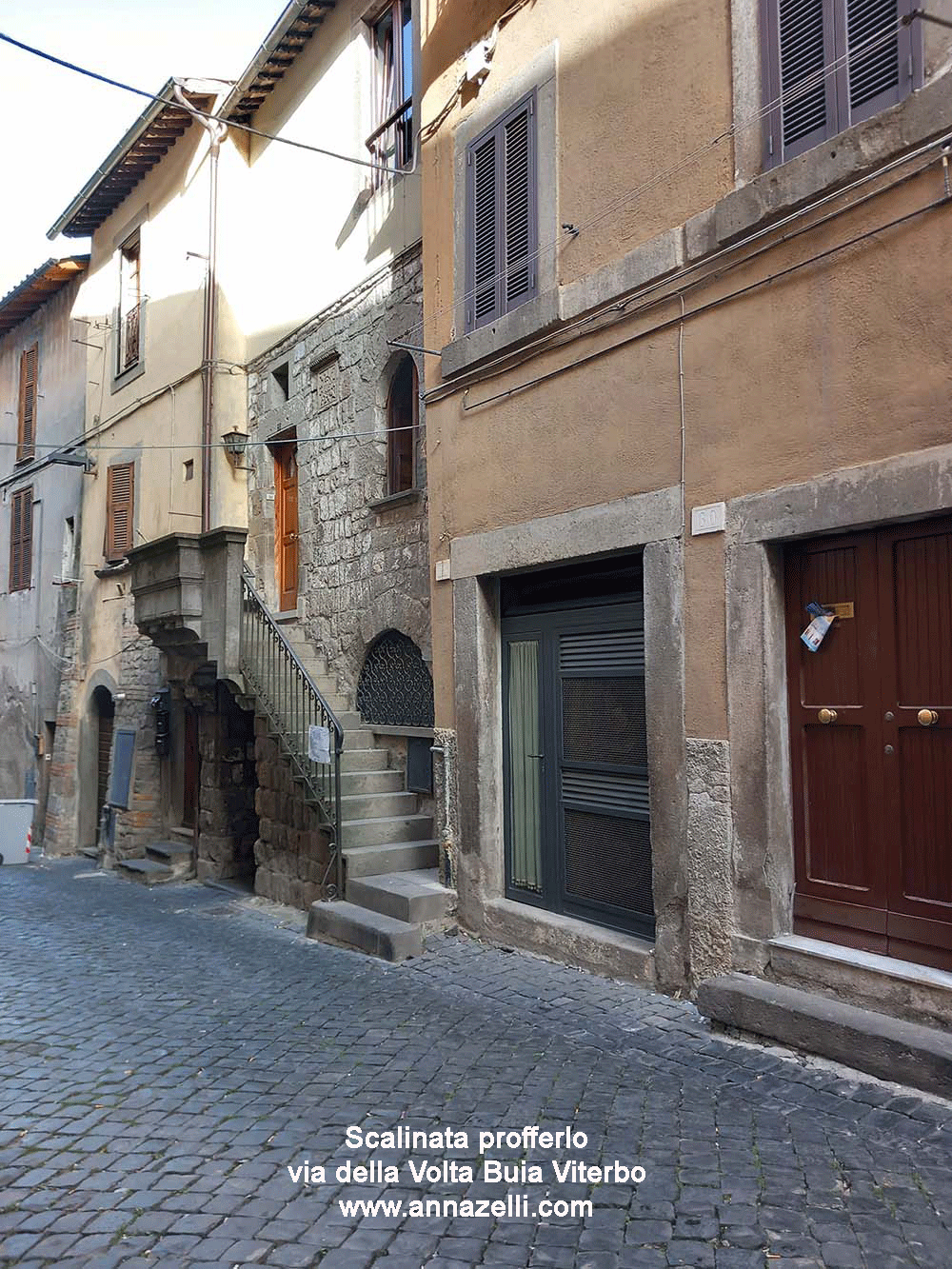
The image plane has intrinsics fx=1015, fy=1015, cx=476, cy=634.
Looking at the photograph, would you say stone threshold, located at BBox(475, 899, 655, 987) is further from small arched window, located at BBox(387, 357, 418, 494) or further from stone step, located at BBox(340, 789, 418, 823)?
small arched window, located at BBox(387, 357, 418, 494)

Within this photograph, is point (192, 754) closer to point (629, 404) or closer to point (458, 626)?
point (458, 626)

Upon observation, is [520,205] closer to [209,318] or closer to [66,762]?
[209,318]

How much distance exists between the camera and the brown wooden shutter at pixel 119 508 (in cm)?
1427

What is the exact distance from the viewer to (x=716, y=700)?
16.5 feet

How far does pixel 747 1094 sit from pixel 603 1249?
130 cm

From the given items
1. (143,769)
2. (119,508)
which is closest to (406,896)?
(143,769)

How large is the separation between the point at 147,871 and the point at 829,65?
10491 millimetres

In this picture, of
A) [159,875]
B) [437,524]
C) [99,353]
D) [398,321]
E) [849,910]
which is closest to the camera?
[849,910]

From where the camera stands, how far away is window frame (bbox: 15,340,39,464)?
17.9 m

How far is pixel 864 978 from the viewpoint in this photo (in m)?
4.27

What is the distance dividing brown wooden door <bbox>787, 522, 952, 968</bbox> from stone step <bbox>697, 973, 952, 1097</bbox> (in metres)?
0.31

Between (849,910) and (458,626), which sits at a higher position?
(458,626)

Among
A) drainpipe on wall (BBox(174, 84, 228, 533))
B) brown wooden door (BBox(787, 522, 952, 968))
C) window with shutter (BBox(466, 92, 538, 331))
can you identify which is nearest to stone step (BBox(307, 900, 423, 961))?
brown wooden door (BBox(787, 522, 952, 968))

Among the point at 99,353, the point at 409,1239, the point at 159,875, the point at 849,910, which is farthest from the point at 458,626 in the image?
the point at 99,353
